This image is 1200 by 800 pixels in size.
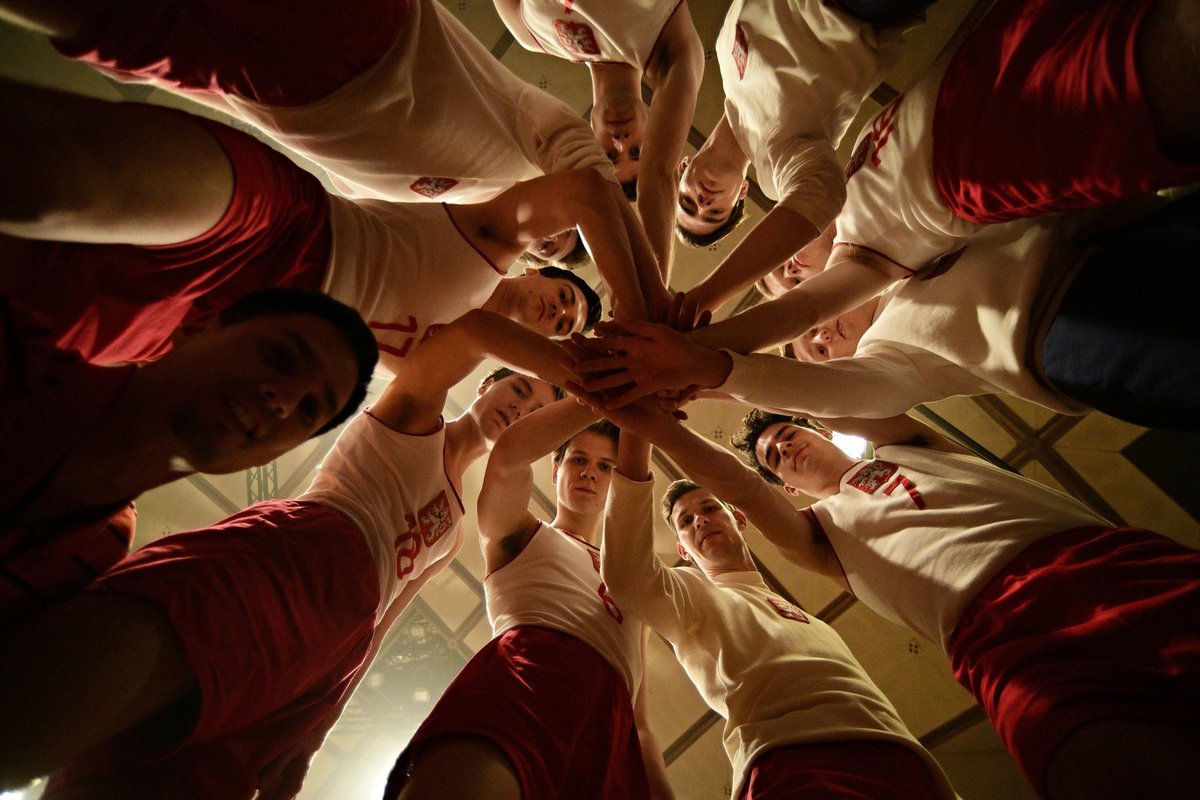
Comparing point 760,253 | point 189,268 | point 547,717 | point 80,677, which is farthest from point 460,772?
point 760,253

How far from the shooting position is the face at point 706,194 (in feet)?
7.39

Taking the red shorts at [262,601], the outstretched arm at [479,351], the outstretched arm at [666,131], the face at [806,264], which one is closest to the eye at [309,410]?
the red shorts at [262,601]

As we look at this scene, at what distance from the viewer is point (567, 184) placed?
159 centimetres

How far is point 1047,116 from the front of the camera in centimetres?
116

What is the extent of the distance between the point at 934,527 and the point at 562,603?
1.20 meters

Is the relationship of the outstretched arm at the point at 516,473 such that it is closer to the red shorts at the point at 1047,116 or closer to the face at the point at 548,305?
the face at the point at 548,305

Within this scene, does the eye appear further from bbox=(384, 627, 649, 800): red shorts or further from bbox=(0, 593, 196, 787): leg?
bbox=(384, 627, 649, 800): red shorts

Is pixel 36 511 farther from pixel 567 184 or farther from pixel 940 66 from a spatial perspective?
pixel 940 66

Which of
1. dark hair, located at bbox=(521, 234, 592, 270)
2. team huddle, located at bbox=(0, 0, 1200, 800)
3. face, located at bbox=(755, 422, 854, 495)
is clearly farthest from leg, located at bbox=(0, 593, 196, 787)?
face, located at bbox=(755, 422, 854, 495)

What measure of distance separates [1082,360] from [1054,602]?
1.80 feet

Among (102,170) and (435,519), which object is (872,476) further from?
(102,170)

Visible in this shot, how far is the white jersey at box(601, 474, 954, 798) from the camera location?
1.61 m

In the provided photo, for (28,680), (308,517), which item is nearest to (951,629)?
(308,517)

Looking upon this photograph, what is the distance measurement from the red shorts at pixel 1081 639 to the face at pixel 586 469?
1511 millimetres
